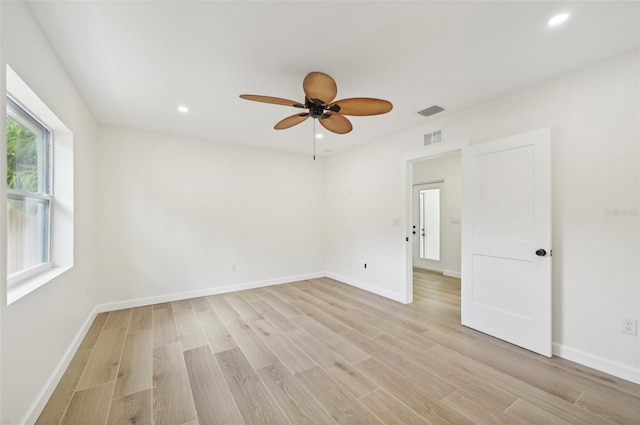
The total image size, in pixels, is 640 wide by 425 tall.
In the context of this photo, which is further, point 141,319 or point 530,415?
point 141,319

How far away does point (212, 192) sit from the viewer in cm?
447

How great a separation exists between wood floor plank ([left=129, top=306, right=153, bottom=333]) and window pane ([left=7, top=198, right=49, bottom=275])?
4.04 ft

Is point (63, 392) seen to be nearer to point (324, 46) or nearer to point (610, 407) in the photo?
point (324, 46)

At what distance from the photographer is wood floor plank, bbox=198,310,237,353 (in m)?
2.68

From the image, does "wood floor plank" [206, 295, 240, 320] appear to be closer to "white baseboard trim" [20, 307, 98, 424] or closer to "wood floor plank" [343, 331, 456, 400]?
"white baseboard trim" [20, 307, 98, 424]

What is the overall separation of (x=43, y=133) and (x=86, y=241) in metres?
1.35

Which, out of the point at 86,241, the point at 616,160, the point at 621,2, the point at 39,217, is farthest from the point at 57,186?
the point at 616,160

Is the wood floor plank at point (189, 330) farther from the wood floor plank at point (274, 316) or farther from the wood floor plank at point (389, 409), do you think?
the wood floor plank at point (389, 409)

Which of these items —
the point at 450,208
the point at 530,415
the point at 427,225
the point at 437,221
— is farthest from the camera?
the point at 427,225

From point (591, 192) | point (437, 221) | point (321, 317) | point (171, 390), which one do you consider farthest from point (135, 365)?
point (437, 221)

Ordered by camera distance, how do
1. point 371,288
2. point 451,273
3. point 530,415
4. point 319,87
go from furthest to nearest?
point 451,273
point 371,288
point 319,87
point 530,415

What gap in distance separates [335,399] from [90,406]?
1.69 metres

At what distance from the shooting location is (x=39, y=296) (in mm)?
1835

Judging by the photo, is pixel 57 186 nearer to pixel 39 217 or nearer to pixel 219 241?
pixel 39 217
